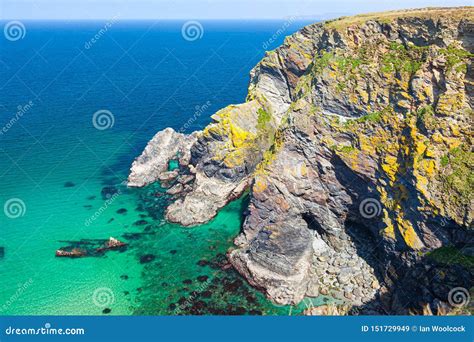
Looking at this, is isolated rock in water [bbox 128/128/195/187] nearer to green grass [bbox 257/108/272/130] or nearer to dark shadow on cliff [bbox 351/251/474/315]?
green grass [bbox 257/108/272/130]

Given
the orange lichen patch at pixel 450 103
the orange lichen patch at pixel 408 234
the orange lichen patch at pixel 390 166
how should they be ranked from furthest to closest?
the orange lichen patch at pixel 390 166, the orange lichen patch at pixel 408 234, the orange lichen patch at pixel 450 103

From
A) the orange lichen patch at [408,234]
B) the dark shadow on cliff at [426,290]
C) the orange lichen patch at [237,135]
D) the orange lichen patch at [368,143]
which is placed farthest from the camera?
the orange lichen patch at [237,135]

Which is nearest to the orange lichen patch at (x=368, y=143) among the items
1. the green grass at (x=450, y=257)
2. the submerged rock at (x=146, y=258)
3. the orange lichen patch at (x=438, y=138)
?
the orange lichen patch at (x=438, y=138)

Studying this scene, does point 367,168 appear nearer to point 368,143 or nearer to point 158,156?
point 368,143

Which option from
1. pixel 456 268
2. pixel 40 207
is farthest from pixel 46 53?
pixel 456 268

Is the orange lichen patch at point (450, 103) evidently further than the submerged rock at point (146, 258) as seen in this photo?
No

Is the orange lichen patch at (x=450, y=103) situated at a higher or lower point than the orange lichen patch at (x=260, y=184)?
higher

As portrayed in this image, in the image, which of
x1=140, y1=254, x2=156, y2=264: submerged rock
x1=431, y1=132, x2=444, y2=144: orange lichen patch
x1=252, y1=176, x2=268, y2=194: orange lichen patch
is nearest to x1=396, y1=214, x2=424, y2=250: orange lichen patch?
x1=431, y1=132, x2=444, y2=144: orange lichen patch

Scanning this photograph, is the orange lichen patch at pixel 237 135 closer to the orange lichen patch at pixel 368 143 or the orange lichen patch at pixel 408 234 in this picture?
the orange lichen patch at pixel 368 143
